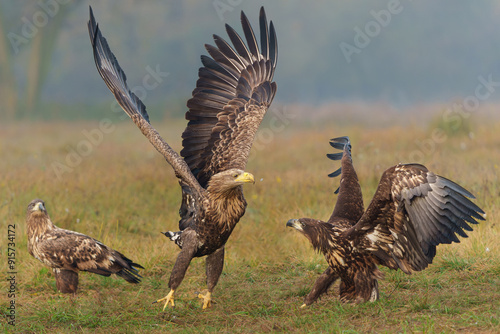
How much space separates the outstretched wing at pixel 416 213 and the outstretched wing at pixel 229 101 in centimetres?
175

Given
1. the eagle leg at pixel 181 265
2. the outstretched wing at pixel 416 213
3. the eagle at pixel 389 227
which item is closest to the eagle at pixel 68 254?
the eagle leg at pixel 181 265

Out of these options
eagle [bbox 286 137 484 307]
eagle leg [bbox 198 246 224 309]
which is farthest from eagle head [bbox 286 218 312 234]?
eagle leg [bbox 198 246 224 309]

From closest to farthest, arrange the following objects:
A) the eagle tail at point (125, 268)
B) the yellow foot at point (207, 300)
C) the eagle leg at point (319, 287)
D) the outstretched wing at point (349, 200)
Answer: the eagle leg at point (319, 287) → the yellow foot at point (207, 300) → the outstretched wing at point (349, 200) → the eagle tail at point (125, 268)

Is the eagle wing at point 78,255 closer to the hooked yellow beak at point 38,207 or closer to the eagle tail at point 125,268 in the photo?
the eagle tail at point 125,268

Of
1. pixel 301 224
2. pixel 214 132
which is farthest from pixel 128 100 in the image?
pixel 301 224

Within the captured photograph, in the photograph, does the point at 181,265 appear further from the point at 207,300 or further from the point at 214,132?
the point at 214,132

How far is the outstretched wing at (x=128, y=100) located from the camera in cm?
614

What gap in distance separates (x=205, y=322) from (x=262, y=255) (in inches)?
83.5

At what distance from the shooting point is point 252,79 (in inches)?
292

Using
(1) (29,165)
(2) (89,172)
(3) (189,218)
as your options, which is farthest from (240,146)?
(1) (29,165)

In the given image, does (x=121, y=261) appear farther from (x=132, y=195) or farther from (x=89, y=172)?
(x=89, y=172)

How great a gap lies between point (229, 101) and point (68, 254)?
2439 millimetres

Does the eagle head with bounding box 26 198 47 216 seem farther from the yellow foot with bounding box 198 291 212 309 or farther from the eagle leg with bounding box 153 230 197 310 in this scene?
the yellow foot with bounding box 198 291 212 309

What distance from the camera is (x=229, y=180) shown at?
5809 millimetres
